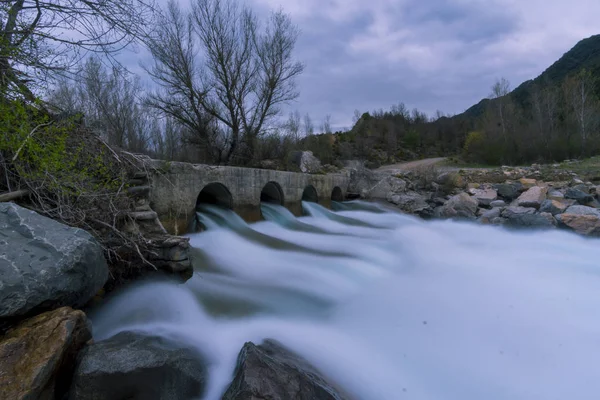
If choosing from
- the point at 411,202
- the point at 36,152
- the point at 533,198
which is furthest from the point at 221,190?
the point at 533,198

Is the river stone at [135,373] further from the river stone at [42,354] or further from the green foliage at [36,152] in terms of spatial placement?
the green foliage at [36,152]

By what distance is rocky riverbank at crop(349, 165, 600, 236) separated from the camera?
781 cm

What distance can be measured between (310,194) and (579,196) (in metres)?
7.70

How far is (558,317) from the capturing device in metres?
3.34

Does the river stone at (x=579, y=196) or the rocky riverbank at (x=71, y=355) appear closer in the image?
the rocky riverbank at (x=71, y=355)

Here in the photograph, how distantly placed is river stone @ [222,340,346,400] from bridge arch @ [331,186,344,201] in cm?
1043

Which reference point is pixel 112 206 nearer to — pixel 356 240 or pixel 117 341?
pixel 117 341

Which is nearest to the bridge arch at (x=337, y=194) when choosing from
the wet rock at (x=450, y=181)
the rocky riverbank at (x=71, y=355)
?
the wet rock at (x=450, y=181)

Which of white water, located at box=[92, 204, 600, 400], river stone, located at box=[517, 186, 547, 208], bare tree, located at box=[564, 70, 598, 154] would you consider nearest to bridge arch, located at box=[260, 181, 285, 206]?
white water, located at box=[92, 204, 600, 400]

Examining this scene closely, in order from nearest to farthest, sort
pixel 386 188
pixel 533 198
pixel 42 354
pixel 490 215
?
pixel 42 354 < pixel 490 215 < pixel 533 198 < pixel 386 188

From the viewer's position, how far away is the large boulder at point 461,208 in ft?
31.8

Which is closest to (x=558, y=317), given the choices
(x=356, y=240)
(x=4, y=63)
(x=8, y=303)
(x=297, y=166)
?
(x=356, y=240)

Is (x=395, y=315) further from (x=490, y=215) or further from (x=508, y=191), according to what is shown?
(x=508, y=191)

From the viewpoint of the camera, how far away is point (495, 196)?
10.5 m
